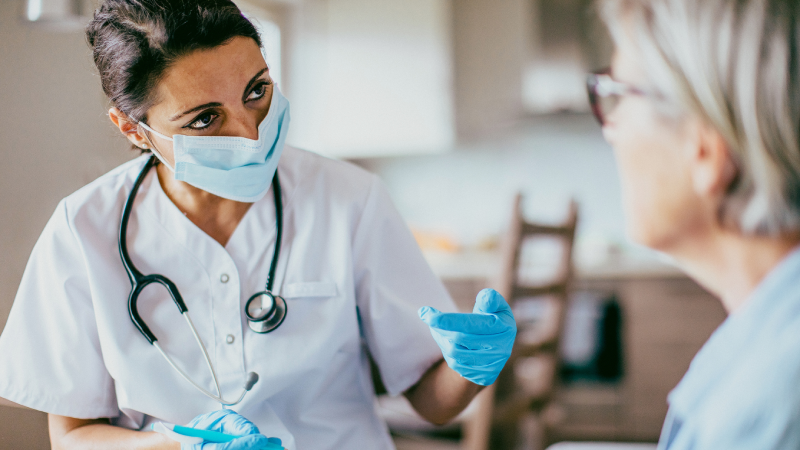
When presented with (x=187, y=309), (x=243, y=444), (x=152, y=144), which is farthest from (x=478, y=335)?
(x=152, y=144)

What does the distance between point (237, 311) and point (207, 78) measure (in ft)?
1.06

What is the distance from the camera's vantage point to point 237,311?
2.81 feet

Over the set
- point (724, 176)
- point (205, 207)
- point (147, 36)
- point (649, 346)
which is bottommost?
point (649, 346)

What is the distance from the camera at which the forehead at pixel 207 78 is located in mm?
777

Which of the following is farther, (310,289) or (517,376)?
(517,376)

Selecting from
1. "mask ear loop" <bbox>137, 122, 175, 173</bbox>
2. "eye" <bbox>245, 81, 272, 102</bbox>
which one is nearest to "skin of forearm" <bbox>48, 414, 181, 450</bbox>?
"mask ear loop" <bbox>137, 122, 175, 173</bbox>

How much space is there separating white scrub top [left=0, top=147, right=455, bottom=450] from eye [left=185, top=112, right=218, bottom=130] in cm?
15

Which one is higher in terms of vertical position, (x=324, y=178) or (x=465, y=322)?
(x=324, y=178)

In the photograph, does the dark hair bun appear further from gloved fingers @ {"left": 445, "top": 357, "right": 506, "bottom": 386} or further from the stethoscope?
gloved fingers @ {"left": 445, "top": 357, "right": 506, "bottom": 386}

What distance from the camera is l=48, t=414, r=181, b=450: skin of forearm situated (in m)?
0.81

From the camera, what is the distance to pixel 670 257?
61 centimetres

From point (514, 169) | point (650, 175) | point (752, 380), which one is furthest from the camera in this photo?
point (514, 169)

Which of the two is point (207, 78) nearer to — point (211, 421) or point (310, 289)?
point (310, 289)

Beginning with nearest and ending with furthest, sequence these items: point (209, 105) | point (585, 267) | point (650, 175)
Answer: point (650, 175), point (209, 105), point (585, 267)
